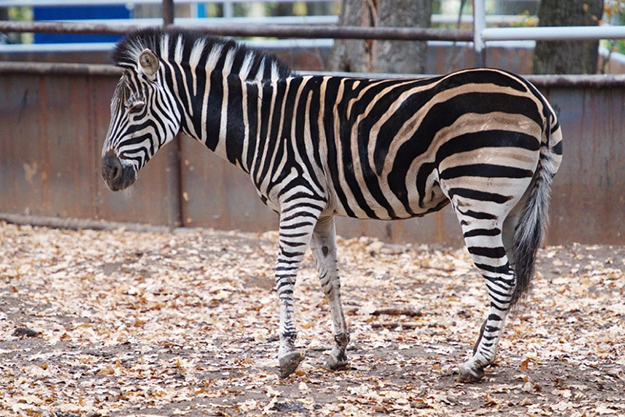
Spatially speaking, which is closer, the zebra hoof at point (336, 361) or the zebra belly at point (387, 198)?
the zebra belly at point (387, 198)

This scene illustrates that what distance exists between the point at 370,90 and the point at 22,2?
996 cm

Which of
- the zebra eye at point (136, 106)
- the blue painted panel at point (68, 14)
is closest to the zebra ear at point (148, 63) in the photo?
the zebra eye at point (136, 106)

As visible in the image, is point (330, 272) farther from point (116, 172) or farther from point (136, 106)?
point (136, 106)

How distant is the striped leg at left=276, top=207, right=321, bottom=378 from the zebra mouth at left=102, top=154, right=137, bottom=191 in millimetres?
1044

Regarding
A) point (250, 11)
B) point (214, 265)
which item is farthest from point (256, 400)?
point (250, 11)

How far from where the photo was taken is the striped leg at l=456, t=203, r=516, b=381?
4.78 meters

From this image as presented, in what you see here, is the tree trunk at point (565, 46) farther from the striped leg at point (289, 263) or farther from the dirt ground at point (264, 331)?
the striped leg at point (289, 263)

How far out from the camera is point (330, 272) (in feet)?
17.7

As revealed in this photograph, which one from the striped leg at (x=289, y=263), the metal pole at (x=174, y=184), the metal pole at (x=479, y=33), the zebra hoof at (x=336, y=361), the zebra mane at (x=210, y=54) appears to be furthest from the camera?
the metal pole at (x=174, y=184)

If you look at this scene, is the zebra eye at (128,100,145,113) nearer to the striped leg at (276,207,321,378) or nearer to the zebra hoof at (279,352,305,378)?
the striped leg at (276,207,321,378)

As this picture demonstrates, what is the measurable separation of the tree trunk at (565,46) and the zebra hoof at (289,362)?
520 centimetres

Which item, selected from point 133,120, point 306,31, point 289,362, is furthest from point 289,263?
point 306,31

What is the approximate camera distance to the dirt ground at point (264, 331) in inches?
183

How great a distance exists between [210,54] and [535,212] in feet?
7.55
